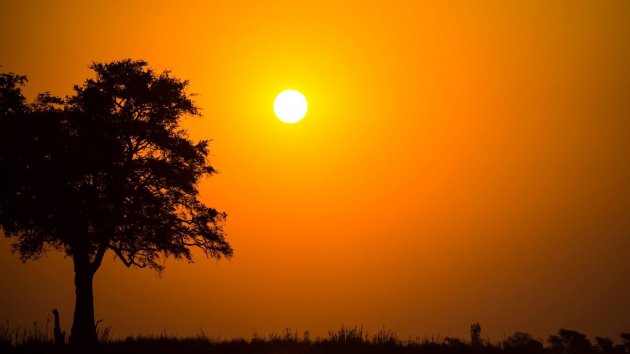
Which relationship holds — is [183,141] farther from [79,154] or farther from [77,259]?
[77,259]

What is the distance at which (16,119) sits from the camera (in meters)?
27.0

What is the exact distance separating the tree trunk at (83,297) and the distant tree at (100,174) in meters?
0.05

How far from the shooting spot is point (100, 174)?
28359 millimetres

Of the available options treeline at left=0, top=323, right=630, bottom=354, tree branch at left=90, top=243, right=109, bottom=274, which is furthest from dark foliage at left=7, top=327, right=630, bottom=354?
tree branch at left=90, top=243, right=109, bottom=274

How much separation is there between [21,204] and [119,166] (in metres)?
4.75

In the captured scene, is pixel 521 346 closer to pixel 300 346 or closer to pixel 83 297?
pixel 300 346

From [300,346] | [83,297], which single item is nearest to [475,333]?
[300,346]

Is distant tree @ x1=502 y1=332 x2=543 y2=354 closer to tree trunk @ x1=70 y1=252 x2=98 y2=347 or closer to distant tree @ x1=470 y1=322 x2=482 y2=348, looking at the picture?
distant tree @ x1=470 y1=322 x2=482 y2=348

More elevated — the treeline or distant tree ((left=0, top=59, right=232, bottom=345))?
distant tree ((left=0, top=59, right=232, bottom=345))

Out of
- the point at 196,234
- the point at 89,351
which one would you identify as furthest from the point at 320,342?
the point at 196,234

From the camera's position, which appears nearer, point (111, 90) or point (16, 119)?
point (16, 119)

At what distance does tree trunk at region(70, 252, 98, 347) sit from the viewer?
26.9 m

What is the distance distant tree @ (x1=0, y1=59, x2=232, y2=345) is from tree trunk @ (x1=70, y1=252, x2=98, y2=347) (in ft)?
0.16

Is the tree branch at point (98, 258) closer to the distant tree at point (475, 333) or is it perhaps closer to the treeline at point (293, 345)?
the treeline at point (293, 345)
